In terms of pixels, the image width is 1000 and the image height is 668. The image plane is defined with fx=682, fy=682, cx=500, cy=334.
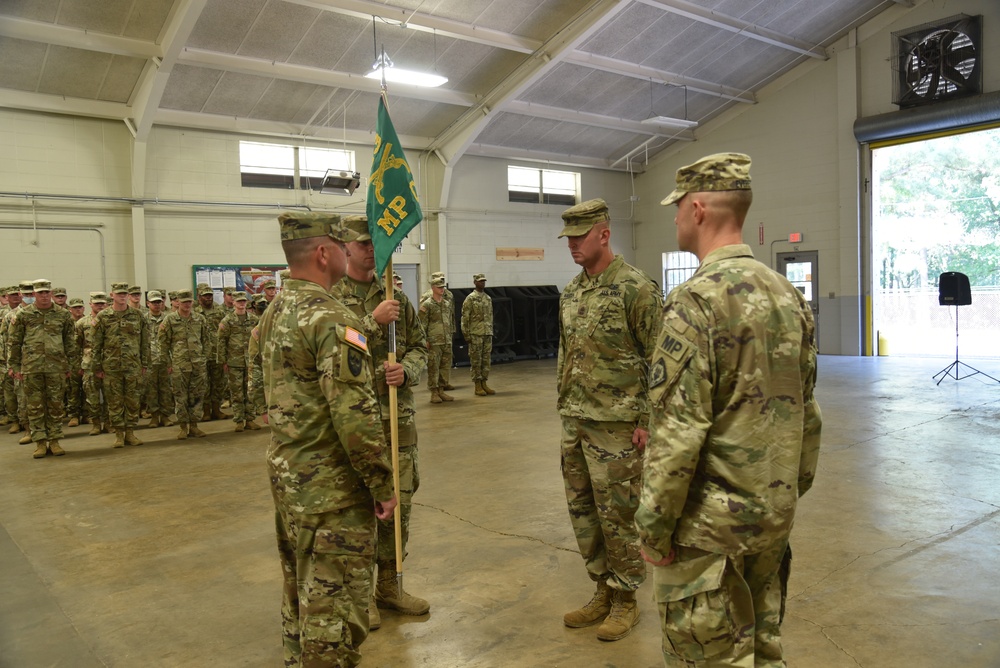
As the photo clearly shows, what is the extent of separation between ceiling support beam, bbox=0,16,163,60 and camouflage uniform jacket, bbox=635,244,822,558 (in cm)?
1060

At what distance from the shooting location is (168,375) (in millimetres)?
9234

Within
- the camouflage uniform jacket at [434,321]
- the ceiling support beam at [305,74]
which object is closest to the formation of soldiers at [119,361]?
the camouflage uniform jacket at [434,321]

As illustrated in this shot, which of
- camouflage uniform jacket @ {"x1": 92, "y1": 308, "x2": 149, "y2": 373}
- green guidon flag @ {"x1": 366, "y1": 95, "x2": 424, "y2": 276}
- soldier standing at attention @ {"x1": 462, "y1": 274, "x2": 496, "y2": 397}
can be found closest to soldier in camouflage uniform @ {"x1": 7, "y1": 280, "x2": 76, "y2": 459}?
camouflage uniform jacket @ {"x1": 92, "y1": 308, "x2": 149, "y2": 373}

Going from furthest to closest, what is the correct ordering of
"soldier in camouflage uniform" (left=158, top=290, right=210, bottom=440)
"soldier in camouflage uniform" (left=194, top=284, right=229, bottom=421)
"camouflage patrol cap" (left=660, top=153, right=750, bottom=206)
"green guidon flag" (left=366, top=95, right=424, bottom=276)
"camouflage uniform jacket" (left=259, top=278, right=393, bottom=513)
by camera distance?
"soldier in camouflage uniform" (left=194, top=284, right=229, bottom=421) → "soldier in camouflage uniform" (left=158, top=290, right=210, bottom=440) → "green guidon flag" (left=366, top=95, right=424, bottom=276) → "camouflage uniform jacket" (left=259, top=278, right=393, bottom=513) → "camouflage patrol cap" (left=660, top=153, right=750, bottom=206)

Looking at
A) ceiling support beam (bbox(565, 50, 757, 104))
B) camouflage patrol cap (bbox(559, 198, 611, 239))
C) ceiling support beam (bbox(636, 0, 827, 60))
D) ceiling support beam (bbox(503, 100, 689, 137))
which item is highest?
ceiling support beam (bbox(636, 0, 827, 60))

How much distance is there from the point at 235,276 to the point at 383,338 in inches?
406

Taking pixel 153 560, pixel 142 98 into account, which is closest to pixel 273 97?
pixel 142 98

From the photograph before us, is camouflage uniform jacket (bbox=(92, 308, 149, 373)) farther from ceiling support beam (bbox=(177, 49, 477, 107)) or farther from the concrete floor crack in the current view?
the concrete floor crack

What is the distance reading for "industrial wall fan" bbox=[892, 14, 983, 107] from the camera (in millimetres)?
12648

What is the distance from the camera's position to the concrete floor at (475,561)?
2.97 meters

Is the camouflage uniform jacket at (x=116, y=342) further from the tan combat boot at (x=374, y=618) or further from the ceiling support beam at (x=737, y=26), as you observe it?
the ceiling support beam at (x=737, y=26)

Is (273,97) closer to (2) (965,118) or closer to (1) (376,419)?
(1) (376,419)

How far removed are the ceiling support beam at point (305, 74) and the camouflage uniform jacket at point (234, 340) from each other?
424 centimetres

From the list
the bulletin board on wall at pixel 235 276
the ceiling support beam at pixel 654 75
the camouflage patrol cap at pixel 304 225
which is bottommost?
the camouflage patrol cap at pixel 304 225
